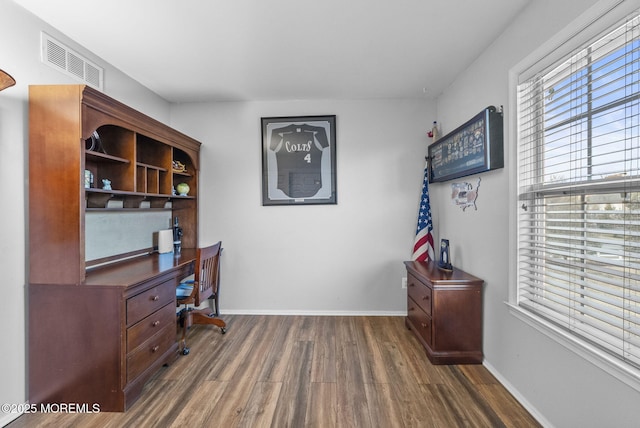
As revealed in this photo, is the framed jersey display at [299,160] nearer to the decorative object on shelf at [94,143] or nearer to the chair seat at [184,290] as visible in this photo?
the chair seat at [184,290]

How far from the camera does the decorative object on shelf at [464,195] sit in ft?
7.84

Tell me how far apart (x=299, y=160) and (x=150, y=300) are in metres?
2.04

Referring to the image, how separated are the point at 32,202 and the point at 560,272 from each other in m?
3.23

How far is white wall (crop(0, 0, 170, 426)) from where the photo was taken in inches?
64.7

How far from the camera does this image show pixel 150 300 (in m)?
1.98

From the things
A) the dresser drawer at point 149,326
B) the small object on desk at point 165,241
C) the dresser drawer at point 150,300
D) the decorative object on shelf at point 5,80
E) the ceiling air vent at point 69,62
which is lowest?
the dresser drawer at point 149,326

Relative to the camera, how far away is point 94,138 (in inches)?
84.5

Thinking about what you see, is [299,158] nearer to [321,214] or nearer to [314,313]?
[321,214]

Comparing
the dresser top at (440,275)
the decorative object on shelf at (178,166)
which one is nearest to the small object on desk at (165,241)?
the decorative object on shelf at (178,166)

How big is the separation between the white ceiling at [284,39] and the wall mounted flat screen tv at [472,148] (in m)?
0.62

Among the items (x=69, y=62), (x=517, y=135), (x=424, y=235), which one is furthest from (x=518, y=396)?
(x=69, y=62)

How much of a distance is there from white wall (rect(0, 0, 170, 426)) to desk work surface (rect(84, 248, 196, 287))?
0.38 meters

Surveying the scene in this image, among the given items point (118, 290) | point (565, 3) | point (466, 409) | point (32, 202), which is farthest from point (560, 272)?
point (32, 202)

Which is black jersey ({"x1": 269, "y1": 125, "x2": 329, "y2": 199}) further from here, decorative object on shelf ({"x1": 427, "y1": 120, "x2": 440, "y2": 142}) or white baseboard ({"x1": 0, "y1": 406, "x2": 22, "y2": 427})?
white baseboard ({"x1": 0, "y1": 406, "x2": 22, "y2": 427})
